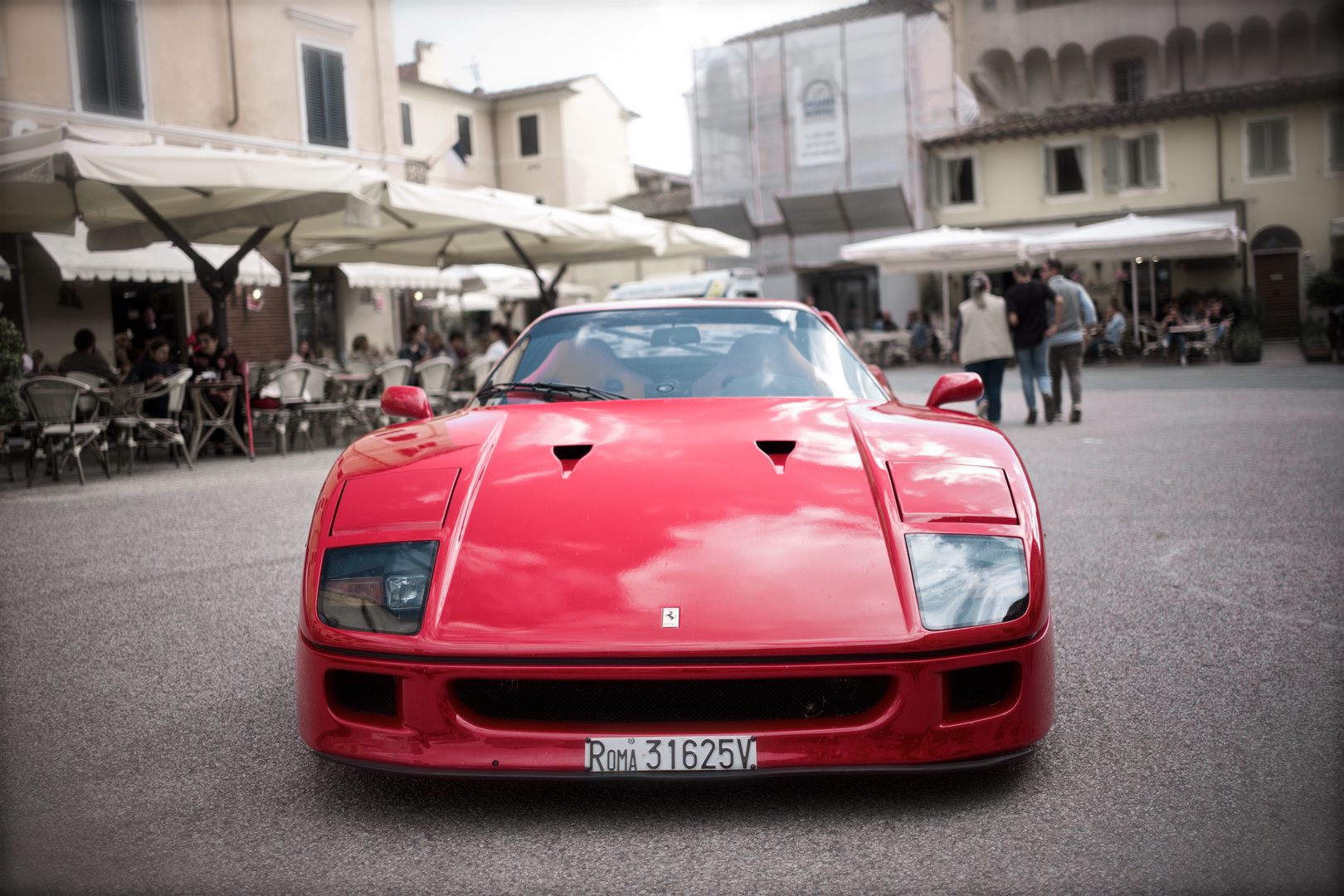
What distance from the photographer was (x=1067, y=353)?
1164 centimetres

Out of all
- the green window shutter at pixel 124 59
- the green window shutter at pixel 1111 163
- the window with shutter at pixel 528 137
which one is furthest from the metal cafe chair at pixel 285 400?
the window with shutter at pixel 528 137

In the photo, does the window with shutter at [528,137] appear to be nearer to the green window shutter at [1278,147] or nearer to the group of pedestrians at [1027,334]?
the green window shutter at [1278,147]

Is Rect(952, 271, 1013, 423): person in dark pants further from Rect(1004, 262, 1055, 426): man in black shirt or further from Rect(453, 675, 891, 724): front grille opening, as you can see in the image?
Rect(453, 675, 891, 724): front grille opening

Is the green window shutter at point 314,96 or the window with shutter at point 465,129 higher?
the window with shutter at point 465,129

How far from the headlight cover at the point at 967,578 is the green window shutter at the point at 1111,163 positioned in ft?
101

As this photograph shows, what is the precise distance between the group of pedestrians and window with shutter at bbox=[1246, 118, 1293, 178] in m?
21.1

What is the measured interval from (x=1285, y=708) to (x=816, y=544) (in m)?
1.54

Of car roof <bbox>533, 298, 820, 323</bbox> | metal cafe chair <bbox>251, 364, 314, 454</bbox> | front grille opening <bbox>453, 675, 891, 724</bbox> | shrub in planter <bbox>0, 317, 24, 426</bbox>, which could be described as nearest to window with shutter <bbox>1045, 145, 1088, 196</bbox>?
metal cafe chair <bbox>251, 364, 314, 454</bbox>

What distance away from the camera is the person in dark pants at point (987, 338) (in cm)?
1091

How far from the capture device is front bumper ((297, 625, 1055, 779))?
226 centimetres

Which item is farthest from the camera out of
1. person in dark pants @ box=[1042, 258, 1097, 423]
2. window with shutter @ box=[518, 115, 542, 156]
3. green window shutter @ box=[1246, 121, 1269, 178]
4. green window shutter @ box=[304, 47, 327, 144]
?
window with shutter @ box=[518, 115, 542, 156]

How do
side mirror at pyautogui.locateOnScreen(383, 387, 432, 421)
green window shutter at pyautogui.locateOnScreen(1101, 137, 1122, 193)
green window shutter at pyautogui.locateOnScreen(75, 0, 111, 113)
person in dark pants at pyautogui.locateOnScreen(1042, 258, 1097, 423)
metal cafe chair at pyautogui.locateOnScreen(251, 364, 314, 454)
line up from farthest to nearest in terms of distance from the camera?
green window shutter at pyautogui.locateOnScreen(1101, 137, 1122, 193), green window shutter at pyautogui.locateOnScreen(75, 0, 111, 113), person in dark pants at pyautogui.locateOnScreen(1042, 258, 1097, 423), metal cafe chair at pyautogui.locateOnScreen(251, 364, 314, 454), side mirror at pyautogui.locateOnScreen(383, 387, 432, 421)

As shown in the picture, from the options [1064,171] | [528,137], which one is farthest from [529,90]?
[1064,171]

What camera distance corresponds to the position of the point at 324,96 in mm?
19781
